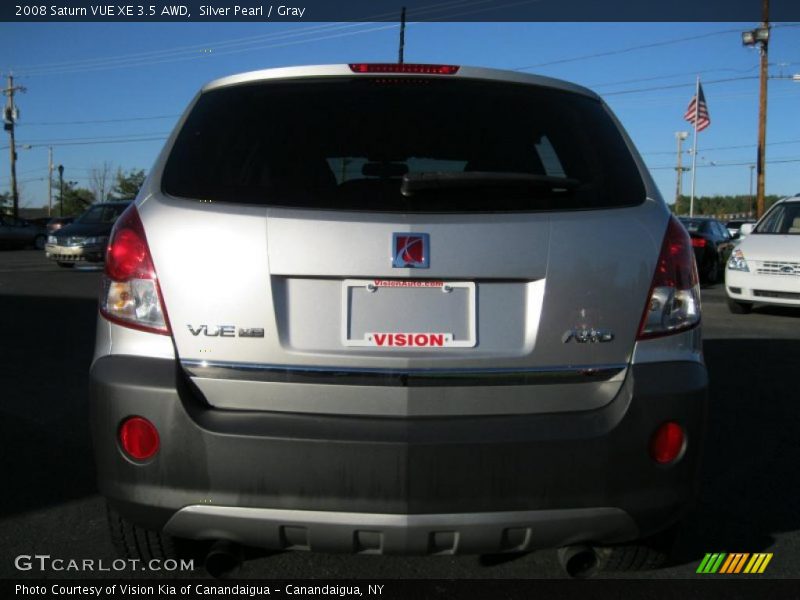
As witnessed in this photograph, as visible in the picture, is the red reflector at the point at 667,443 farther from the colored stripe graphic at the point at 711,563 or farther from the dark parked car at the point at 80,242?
the dark parked car at the point at 80,242

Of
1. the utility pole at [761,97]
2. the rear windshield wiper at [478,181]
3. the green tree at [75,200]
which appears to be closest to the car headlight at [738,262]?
the rear windshield wiper at [478,181]

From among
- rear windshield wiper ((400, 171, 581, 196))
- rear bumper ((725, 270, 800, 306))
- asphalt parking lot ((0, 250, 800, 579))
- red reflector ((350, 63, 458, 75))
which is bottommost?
asphalt parking lot ((0, 250, 800, 579))

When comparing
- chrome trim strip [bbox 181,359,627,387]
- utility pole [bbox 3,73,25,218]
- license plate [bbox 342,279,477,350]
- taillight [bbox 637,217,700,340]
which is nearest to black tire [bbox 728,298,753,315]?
taillight [bbox 637,217,700,340]

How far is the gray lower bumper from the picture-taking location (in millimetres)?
2309

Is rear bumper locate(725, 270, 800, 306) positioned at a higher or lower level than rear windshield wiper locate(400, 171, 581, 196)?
lower

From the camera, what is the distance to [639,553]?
2867 millimetres

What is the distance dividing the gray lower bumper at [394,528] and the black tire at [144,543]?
1.37 feet

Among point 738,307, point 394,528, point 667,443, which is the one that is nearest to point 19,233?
point 738,307

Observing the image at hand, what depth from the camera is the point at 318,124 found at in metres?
2.73

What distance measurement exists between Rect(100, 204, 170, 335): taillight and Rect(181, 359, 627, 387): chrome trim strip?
180mm

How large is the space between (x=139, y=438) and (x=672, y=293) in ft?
5.42

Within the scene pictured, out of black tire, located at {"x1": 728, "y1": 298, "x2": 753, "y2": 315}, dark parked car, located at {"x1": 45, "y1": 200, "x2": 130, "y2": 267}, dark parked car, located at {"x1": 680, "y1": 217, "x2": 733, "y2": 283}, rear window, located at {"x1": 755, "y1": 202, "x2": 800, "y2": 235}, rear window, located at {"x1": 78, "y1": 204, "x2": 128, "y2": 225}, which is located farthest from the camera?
rear window, located at {"x1": 78, "y1": 204, "x2": 128, "y2": 225}

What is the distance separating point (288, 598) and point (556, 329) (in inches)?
52.1

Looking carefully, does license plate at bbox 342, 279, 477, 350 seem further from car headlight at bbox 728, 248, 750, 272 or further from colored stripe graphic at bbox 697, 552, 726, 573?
car headlight at bbox 728, 248, 750, 272
